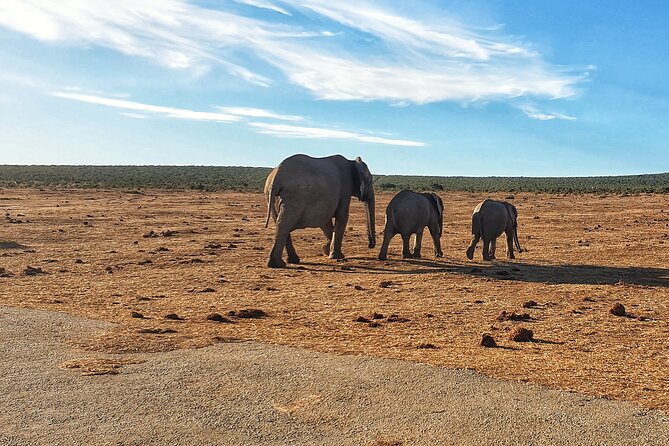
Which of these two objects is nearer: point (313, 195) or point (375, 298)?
point (375, 298)

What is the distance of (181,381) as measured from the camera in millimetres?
7609

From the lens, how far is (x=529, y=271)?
17.6 metres

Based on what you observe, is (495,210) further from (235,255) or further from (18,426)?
(18,426)

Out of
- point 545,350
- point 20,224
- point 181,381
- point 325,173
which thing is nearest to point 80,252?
point 325,173

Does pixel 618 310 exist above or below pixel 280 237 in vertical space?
below

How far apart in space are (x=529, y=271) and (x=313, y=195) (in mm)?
6348

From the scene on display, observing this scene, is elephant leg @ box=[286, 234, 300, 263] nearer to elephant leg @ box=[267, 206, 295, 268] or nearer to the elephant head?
elephant leg @ box=[267, 206, 295, 268]

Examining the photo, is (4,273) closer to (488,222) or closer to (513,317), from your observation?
(513,317)

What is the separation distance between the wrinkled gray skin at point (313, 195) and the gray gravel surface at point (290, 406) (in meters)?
10.5

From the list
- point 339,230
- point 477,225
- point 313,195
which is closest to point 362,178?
point 339,230

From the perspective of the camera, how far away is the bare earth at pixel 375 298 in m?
8.77

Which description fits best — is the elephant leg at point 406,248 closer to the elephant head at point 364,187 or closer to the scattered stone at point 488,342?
the elephant head at point 364,187

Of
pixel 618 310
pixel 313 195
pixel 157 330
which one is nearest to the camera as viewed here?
pixel 157 330

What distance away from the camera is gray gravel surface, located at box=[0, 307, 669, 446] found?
6.09m
